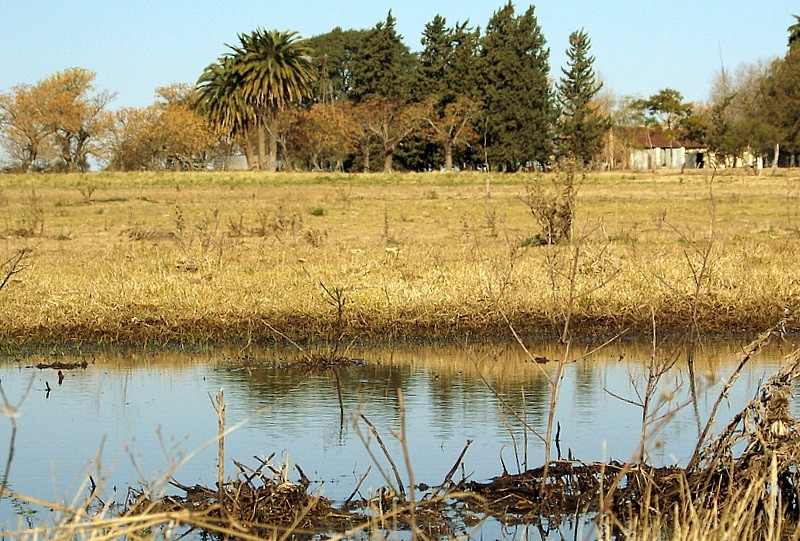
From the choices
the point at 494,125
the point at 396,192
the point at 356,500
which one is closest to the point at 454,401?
the point at 356,500

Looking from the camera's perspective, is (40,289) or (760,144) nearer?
(40,289)

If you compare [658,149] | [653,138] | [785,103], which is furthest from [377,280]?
[653,138]

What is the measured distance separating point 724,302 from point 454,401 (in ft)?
17.9

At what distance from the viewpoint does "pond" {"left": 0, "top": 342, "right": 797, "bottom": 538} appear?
25.0 feet

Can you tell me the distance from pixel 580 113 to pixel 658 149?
2153 centimetres

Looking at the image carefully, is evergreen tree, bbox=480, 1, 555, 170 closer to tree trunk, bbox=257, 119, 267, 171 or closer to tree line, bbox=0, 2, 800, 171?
tree line, bbox=0, 2, 800, 171

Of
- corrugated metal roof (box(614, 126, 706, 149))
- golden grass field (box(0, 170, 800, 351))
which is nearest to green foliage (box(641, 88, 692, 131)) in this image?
corrugated metal roof (box(614, 126, 706, 149))

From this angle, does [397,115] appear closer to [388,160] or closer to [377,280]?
[388,160]

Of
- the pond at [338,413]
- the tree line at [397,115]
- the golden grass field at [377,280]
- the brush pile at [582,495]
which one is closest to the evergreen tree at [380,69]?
the tree line at [397,115]

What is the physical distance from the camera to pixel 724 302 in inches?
554

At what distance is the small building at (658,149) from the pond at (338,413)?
69667 millimetres

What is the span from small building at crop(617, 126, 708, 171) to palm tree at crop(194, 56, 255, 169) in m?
27.7

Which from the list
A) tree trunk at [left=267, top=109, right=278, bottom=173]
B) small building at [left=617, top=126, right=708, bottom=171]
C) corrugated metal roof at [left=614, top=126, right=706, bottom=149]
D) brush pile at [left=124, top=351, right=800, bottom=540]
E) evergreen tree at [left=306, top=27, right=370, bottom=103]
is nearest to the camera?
brush pile at [left=124, top=351, right=800, bottom=540]

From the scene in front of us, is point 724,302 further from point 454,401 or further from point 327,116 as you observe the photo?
point 327,116
